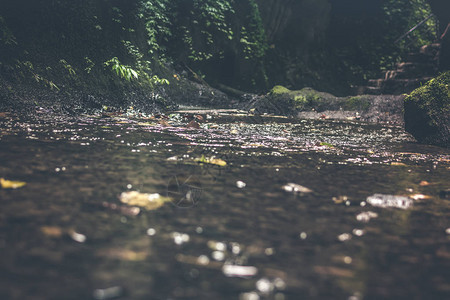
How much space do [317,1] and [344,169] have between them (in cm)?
1375

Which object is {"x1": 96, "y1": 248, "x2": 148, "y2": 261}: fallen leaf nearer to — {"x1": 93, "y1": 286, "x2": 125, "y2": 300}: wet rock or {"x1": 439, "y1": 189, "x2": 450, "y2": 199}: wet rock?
{"x1": 93, "y1": 286, "x2": 125, "y2": 300}: wet rock

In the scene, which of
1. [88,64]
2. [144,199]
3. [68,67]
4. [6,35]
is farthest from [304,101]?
[144,199]

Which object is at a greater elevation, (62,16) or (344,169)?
(62,16)

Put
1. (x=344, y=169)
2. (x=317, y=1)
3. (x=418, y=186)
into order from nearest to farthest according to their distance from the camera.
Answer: (x=418, y=186)
(x=344, y=169)
(x=317, y=1)

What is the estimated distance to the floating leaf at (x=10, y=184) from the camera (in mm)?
1801

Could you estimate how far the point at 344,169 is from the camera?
9.32ft

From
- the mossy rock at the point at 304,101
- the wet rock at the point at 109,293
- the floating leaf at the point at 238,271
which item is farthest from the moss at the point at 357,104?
the wet rock at the point at 109,293

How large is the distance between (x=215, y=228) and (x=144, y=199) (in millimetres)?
470

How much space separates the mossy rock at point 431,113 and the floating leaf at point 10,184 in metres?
4.79

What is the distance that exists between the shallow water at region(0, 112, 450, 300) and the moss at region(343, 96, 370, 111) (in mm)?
7315

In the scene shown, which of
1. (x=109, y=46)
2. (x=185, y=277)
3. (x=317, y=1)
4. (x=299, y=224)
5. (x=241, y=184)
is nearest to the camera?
(x=185, y=277)

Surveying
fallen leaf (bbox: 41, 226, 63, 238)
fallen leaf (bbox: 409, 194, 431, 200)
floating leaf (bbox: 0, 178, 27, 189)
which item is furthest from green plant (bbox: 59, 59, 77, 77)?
fallen leaf (bbox: 409, 194, 431, 200)

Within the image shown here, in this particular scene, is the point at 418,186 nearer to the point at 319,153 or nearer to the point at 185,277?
the point at 319,153

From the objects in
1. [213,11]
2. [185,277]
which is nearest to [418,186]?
[185,277]
